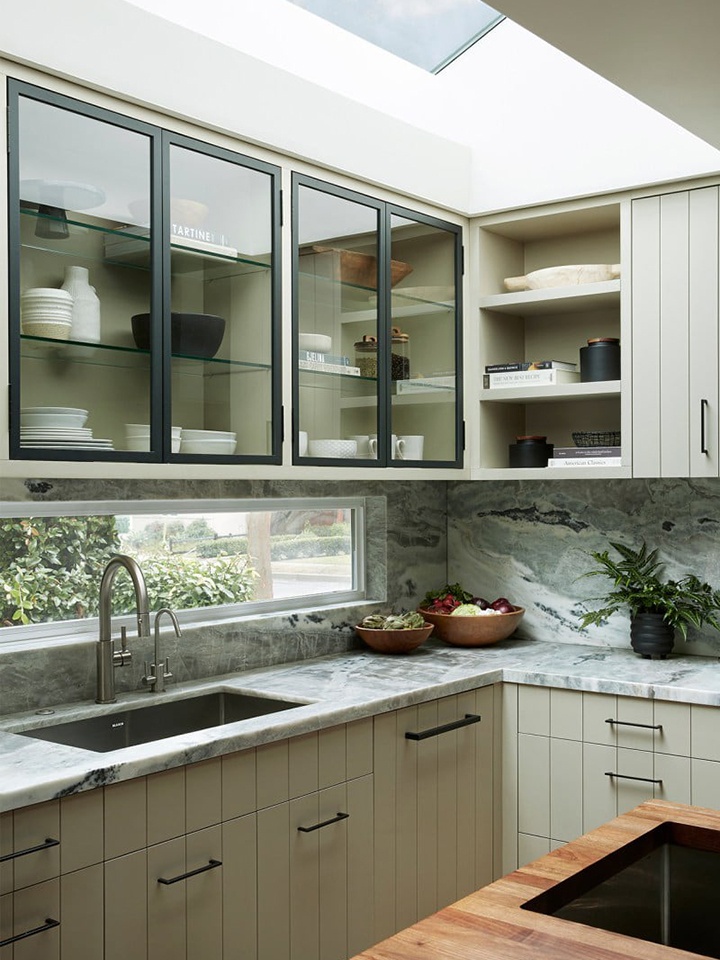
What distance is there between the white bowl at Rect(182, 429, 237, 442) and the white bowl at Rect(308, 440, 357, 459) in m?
0.32

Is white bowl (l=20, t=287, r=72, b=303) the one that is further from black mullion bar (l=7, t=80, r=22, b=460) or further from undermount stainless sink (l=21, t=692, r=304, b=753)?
undermount stainless sink (l=21, t=692, r=304, b=753)

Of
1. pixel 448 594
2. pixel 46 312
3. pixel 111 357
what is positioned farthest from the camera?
pixel 448 594

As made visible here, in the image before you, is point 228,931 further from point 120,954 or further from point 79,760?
point 79,760

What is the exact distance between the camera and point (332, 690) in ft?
9.50

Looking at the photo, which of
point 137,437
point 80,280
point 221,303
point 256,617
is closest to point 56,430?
point 137,437

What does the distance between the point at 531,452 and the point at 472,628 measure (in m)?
0.65

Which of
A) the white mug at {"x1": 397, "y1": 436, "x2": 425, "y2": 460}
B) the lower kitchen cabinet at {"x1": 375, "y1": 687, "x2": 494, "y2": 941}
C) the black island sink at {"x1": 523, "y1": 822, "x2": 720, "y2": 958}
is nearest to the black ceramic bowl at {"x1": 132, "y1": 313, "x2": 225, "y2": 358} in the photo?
the white mug at {"x1": 397, "y1": 436, "x2": 425, "y2": 460}

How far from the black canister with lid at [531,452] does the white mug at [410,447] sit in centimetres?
39

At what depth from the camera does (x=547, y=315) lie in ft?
12.8

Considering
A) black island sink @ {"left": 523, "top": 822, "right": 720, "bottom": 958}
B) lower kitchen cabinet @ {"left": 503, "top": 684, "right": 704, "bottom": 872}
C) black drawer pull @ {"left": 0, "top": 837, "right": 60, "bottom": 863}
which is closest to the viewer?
black island sink @ {"left": 523, "top": 822, "right": 720, "bottom": 958}

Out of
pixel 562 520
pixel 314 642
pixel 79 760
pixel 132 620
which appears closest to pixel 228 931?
pixel 79 760

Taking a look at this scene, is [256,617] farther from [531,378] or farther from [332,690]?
[531,378]

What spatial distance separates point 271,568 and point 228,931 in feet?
4.46

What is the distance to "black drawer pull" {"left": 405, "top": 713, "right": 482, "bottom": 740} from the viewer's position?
113 inches
